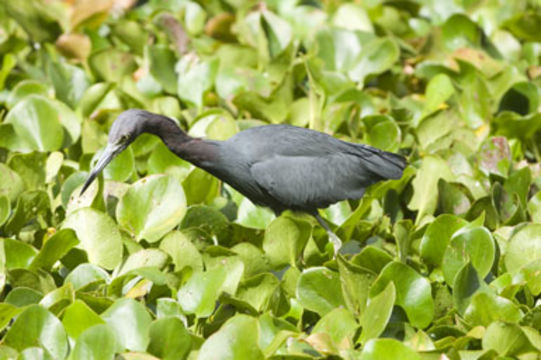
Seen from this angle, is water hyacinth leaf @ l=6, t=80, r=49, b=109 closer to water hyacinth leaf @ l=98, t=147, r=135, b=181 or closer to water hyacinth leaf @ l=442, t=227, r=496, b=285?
water hyacinth leaf @ l=98, t=147, r=135, b=181

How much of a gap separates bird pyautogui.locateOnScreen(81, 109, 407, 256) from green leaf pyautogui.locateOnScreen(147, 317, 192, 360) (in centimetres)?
129

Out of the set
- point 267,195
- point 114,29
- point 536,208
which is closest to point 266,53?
point 114,29

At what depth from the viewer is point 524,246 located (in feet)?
12.7

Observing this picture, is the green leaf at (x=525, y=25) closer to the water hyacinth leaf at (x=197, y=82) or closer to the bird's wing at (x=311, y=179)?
the water hyacinth leaf at (x=197, y=82)

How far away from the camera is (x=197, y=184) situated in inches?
176

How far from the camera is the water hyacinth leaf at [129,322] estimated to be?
3.22 meters

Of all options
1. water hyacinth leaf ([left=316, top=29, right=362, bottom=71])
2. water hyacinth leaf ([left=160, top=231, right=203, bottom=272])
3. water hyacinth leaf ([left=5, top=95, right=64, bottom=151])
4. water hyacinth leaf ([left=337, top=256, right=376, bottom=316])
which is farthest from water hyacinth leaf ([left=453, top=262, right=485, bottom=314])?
water hyacinth leaf ([left=316, top=29, right=362, bottom=71])

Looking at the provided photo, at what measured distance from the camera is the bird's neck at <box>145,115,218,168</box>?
13.9ft

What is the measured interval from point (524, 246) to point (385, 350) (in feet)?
3.46

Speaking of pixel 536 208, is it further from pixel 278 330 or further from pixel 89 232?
pixel 89 232

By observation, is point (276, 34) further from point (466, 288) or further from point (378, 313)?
point (378, 313)

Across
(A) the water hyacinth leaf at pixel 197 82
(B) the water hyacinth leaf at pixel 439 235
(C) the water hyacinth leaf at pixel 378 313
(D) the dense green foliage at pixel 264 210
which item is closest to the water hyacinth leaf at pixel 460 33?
(D) the dense green foliage at pixel 264 210

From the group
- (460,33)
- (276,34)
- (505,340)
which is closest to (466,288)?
(505,340)

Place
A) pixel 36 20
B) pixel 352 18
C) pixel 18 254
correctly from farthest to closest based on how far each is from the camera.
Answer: pixel 352 18
pixel 36 20
pixel 18 254
